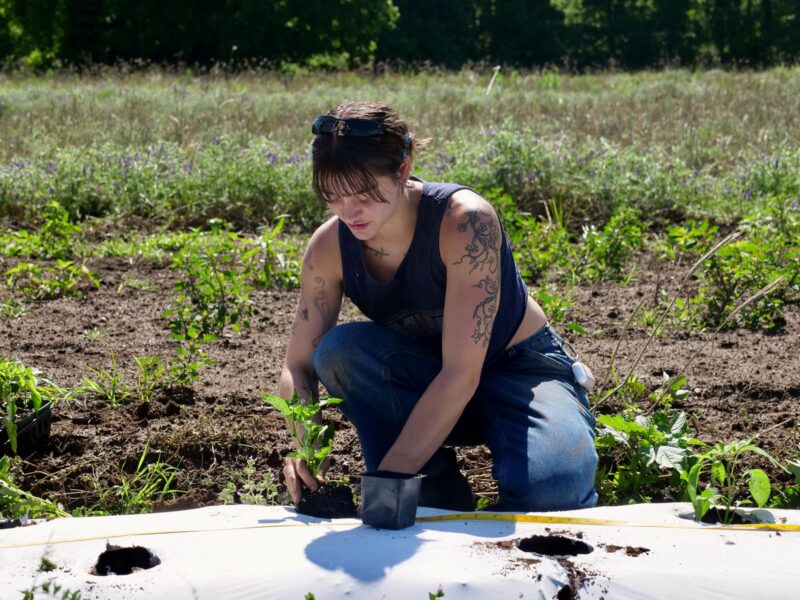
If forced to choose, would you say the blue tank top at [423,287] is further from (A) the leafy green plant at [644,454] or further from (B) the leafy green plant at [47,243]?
(B) the leafy green plant at [47,243]

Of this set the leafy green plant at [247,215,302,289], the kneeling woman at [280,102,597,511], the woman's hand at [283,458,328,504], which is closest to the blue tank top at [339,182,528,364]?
the kneeling woman at [280,102,597,511]

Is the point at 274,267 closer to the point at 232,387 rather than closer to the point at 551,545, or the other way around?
the point at 232,387

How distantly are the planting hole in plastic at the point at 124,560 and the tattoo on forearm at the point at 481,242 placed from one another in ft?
3.07

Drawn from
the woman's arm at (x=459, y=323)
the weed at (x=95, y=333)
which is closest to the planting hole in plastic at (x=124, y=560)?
the woman's arm at (x=459, y=323)

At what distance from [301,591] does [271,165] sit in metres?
5.09

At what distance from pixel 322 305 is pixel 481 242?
480 mm

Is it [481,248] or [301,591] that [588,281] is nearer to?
[481,248]

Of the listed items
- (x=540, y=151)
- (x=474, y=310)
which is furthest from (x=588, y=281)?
(x=474, y=310)

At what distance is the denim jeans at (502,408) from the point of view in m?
2.51

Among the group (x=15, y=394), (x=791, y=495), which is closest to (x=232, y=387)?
(x=15, y=394)

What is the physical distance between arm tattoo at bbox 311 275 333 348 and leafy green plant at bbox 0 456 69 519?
77cm

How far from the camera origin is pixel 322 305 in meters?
2.74

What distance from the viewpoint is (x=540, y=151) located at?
6742 mm

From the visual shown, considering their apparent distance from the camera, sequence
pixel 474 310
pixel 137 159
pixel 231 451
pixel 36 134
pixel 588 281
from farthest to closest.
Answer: pixel 36 134 < pixel 137 159 < pixel 588 281 < pixel 231 451 < pixel 474 310
